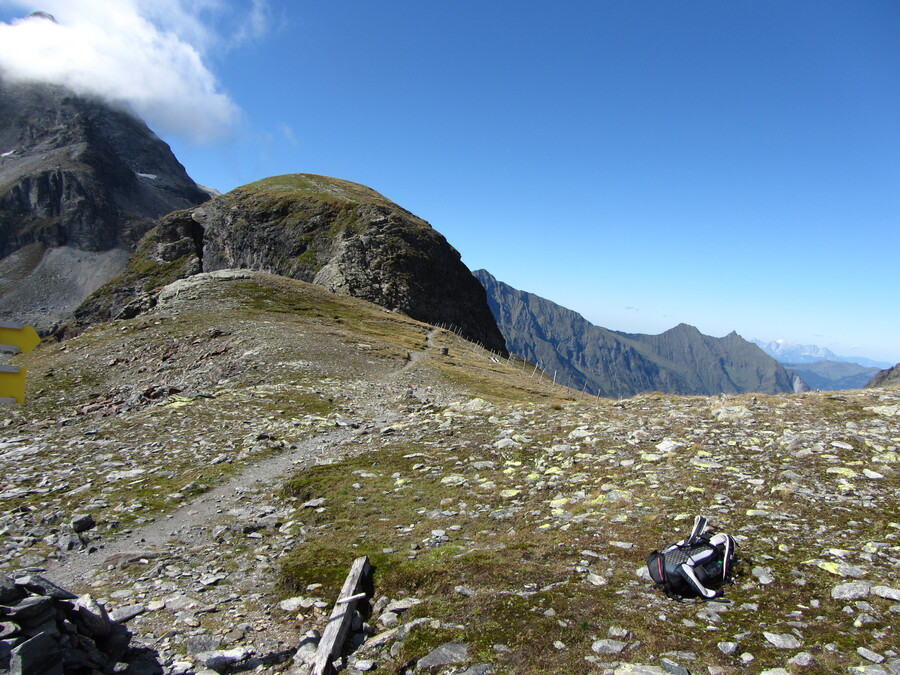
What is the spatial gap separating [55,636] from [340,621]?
401 cm

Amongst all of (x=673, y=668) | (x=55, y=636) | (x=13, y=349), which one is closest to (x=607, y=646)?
(x=673, y=668)

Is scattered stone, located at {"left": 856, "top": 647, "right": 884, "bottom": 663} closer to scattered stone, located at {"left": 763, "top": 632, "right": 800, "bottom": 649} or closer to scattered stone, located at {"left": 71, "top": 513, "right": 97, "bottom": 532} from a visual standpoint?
scattered stone, located at {"left": 763, "top": 632, "right": 800, "bottom": 649}

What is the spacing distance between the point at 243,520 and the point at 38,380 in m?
33.2

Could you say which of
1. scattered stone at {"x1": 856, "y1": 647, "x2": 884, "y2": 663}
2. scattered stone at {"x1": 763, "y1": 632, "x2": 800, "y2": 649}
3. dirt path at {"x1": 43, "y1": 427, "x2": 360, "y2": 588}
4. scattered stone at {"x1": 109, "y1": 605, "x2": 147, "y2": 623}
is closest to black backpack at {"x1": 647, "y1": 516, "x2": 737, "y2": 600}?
scattered stone at {"x1": 763, "y1": 632, "x2": 800, "y2": 649}

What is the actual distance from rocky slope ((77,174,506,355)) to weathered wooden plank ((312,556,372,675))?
96.6m

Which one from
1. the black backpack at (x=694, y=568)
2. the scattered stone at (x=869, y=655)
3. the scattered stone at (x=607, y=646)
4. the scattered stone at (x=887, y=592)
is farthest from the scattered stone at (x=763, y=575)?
the scattered stone at (x=607, y=646)

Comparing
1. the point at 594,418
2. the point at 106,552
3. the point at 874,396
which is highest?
the point at 874,396

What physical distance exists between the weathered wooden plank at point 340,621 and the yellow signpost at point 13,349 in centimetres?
593

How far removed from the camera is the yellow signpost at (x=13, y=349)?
700 centimetres

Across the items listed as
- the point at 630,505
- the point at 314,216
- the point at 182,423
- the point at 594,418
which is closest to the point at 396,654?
the point at 630,505

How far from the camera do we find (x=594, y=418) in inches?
830

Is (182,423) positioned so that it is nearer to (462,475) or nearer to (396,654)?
(462,475)

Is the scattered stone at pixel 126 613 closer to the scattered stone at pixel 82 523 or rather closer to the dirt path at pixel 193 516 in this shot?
the dirt path at pixel 193 516

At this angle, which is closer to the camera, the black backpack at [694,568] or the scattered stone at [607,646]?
the scattered stone at [607,646]
